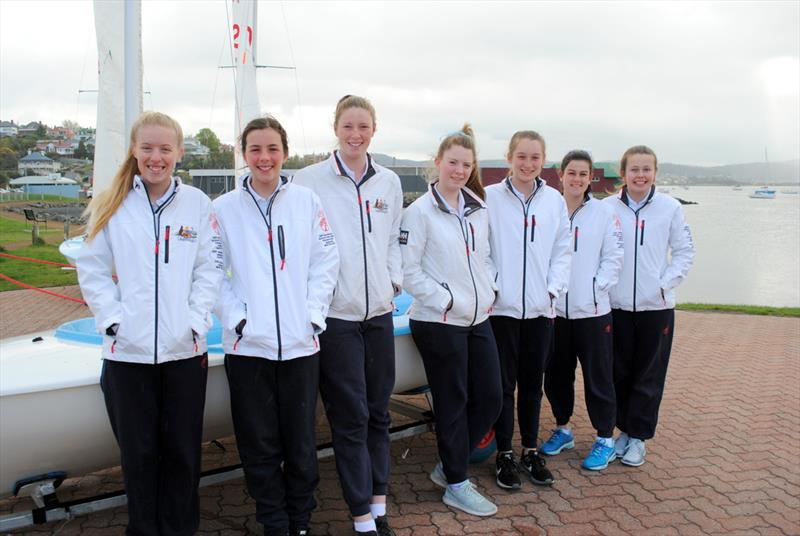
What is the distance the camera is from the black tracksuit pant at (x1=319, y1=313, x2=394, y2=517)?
114 inches

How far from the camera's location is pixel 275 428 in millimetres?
2779

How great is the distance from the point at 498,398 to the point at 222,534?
1545 millimetres

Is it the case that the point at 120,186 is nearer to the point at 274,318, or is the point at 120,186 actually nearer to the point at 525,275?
the point at 274,318

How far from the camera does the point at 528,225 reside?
3557 millimetres

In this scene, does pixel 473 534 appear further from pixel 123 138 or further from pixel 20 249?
pixel 20 249

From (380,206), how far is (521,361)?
4.23 ft

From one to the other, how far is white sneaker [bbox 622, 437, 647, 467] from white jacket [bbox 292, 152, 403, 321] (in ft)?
6.71

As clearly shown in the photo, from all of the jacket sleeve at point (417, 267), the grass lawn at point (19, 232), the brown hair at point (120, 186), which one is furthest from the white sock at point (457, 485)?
the grass lawn at point (19, 232)

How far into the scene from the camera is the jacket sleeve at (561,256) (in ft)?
11.8

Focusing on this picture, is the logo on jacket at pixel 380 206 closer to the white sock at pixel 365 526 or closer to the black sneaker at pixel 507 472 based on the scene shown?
the white sock at pixel 365 526

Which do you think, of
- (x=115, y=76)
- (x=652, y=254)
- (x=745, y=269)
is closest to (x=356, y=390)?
(x=652, y=254)

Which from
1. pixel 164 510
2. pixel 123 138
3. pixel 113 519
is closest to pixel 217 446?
pixel 113 519

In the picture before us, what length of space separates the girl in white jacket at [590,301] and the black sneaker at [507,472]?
0.57 metres

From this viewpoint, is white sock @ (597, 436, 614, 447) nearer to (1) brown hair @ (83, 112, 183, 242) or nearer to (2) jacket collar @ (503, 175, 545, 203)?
(2) jacket collar @ (503, 175, 545, 203)
